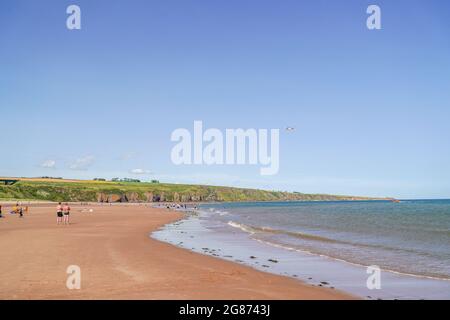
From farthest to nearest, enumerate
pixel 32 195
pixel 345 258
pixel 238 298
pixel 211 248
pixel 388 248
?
1. pixel 32 195
2. pixel 388 248
3. pixel 211 248
4. pixel 345 258
5. pixel 238 298

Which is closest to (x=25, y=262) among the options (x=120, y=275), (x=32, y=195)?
(x=120, y=275)

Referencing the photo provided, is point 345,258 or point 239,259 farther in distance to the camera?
point 345,258

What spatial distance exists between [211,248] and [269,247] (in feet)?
12.7

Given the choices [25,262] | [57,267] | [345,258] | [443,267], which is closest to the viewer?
[57,267]

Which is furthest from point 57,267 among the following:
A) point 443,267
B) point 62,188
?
point 62,188

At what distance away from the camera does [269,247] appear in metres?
26.2

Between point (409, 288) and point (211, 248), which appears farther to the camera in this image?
point (211, 248)

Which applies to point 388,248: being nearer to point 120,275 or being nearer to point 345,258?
point 345,258

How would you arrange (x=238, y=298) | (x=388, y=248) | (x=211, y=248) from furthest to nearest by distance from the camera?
1. (x=388, y=248)
2. (x=211, y=248)
3. (x=238, y=298)

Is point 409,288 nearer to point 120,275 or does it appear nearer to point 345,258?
point 345,258

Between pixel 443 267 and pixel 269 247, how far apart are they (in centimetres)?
1018

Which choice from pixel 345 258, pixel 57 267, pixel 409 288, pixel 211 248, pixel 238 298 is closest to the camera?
pixel 238 298

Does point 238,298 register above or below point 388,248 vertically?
above

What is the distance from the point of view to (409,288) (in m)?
14.1
